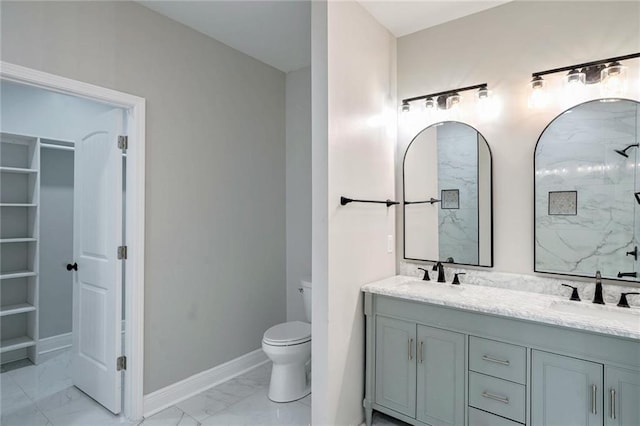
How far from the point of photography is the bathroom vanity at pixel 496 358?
147 centimetres

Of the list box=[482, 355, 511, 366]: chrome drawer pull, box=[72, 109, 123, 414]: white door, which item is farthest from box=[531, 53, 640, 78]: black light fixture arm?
box=[72, 109, 123, 414]: white door

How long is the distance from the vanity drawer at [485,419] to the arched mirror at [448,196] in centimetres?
88

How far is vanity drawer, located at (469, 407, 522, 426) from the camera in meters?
1.70

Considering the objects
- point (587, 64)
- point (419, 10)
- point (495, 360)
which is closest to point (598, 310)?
point (495, 360)

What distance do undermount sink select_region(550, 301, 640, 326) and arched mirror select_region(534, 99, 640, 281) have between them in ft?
0.64

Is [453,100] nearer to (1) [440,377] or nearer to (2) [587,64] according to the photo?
(2) [587,64]

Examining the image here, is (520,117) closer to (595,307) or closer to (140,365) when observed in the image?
(595,307)

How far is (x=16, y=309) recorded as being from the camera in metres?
2.94

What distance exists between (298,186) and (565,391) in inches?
95.3

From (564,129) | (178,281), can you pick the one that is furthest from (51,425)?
(564,129)

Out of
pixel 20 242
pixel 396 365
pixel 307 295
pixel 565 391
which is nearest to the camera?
pixel 565 391

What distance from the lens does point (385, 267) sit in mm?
2486

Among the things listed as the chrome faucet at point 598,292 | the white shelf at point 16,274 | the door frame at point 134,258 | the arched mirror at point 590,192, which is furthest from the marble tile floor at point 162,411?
the arched mirror at point 590,192

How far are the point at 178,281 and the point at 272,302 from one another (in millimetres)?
1002
